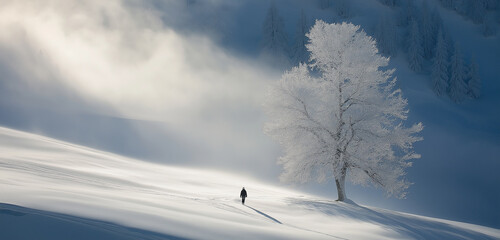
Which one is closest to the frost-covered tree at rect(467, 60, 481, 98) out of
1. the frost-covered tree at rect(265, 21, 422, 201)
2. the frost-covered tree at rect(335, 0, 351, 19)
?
the frost-covered tree at rect(335, 0, 351, 19)

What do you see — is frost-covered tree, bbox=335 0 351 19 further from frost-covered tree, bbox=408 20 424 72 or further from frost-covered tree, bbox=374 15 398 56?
frost-covered tree, bbox=408 20 424 72

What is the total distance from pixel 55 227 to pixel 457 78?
86.2m

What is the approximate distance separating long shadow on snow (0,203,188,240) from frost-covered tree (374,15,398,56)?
287 feet

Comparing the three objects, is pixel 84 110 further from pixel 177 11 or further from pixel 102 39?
pixel 177 11

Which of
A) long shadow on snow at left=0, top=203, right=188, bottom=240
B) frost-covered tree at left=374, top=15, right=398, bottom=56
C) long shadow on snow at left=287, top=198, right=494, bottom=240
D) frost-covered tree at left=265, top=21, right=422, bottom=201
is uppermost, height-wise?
frost-covered tree at left=374, top=15, right=398, bottom=56

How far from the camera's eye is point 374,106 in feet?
69.7

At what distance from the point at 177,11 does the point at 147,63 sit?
104 feet

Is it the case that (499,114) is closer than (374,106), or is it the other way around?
(374,106)

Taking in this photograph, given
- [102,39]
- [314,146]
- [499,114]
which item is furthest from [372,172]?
[102,39]

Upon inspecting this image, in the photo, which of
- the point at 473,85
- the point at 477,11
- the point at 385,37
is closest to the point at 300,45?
the point at 385,37

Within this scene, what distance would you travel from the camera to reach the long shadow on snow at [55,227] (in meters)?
4.22

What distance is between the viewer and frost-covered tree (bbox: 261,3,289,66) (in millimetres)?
79750

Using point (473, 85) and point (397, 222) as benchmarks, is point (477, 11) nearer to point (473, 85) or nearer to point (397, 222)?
point (473, 85)

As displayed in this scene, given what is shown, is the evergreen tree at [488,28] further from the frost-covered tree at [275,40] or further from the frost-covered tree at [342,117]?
the frost-covered tree at [342,117]
